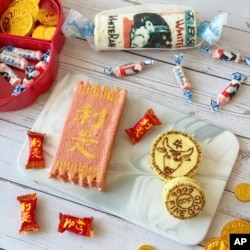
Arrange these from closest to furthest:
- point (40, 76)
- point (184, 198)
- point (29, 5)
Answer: point (184, 198)
point (40, 76)
point (29, 5)

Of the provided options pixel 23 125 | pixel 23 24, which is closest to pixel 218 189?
pixel 23 125

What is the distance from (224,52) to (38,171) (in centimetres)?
52

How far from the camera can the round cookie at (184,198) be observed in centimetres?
110

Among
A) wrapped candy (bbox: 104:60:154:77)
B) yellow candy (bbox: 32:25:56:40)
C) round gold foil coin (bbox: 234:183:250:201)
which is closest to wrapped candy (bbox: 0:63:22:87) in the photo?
yellow candy (bbox: 32:25:56:40)

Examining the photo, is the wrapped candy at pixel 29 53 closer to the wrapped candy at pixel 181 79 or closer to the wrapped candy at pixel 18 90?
the wrapped candy at pixel 18 90

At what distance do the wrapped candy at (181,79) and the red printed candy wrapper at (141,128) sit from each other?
0.11 m

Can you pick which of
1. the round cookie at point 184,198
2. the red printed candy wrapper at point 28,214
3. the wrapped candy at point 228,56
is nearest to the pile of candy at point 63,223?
the red printed candy wrapper at point 28,214

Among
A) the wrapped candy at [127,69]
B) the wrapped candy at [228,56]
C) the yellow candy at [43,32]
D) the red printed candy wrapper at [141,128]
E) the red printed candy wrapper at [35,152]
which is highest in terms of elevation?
the yellow candy at [43,32]

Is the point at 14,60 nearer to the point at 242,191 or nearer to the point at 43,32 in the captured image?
the point at 43,32

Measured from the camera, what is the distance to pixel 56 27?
1.29 m

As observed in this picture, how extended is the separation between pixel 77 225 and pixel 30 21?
52 centimetres

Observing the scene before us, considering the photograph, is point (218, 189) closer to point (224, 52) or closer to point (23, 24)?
point (224, 52)

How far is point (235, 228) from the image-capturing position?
1.14 metres

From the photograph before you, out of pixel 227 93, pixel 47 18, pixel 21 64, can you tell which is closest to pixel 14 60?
pixel 21 64
